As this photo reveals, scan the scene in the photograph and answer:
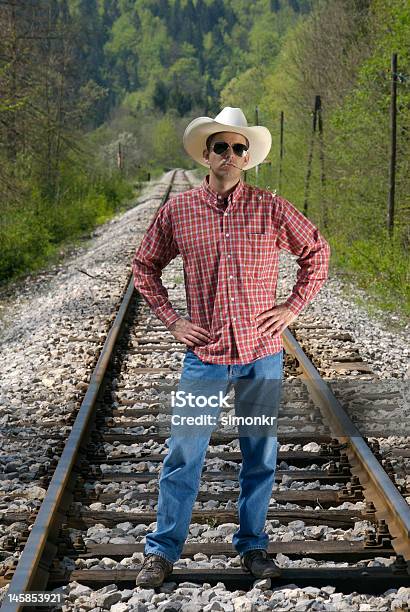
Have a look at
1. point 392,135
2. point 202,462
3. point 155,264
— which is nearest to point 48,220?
point 392,135

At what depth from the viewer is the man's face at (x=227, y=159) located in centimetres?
341

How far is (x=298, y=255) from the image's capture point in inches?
140

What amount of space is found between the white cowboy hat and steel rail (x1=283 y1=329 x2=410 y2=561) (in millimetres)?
1751

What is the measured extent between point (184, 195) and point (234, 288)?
424 mm

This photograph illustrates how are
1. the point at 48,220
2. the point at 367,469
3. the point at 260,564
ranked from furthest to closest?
1. the point at 48,220
2. the point at 367,469
3. the point at 260,564

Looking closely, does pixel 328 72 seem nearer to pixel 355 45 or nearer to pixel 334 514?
pixel 355 45

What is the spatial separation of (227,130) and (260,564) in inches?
67.9

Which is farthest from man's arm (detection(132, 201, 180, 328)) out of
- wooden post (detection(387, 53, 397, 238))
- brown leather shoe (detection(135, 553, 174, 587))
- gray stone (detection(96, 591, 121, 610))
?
wooden post (detection(387, 53, 397, 238))

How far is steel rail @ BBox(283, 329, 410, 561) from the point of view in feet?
13.3

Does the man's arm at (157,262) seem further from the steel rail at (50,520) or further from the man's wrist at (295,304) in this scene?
the steel rail at (50,520)

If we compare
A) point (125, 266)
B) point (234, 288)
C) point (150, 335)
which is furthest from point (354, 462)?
point (125, 266)

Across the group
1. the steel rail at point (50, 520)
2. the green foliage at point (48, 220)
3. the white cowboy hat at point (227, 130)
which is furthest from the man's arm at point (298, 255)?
the green foliage at point (48, 220)

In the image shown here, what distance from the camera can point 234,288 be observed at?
3.42 m

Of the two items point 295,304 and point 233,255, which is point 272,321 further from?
point 233,255
